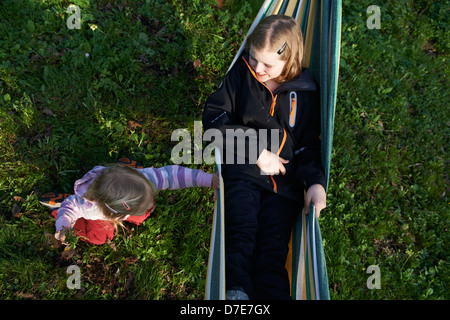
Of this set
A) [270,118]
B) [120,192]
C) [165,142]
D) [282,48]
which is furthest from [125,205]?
A: [282,48]

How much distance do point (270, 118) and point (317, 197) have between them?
2.61 feet

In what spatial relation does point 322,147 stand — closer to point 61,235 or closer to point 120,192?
point 120,192

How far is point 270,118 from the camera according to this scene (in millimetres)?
2949

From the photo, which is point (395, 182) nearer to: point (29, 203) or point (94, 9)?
point (29, 203)

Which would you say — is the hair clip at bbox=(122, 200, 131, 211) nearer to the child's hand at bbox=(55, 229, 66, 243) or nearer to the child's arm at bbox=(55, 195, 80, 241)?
the child's arm at bbox=(55, 195, 80, 241)

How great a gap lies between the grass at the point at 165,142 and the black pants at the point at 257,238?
682 mm

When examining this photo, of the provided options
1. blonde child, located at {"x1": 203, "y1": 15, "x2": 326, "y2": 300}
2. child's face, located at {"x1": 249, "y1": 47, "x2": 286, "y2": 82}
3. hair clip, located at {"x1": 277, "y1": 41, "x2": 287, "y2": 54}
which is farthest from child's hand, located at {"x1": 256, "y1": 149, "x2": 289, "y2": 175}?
hair clip, located at {"x1": 277, "y1": 41, "x2": 287, "y2": 54}

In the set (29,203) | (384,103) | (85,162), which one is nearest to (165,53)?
(85,162)

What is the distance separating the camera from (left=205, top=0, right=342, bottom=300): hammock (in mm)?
2061

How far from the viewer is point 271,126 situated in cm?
295

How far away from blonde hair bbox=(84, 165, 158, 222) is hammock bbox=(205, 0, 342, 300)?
25.2 inches

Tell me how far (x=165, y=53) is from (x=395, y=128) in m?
2.85

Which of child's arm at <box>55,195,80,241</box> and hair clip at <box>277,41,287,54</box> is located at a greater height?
hair clip at <box>277,41,287,54</box>
